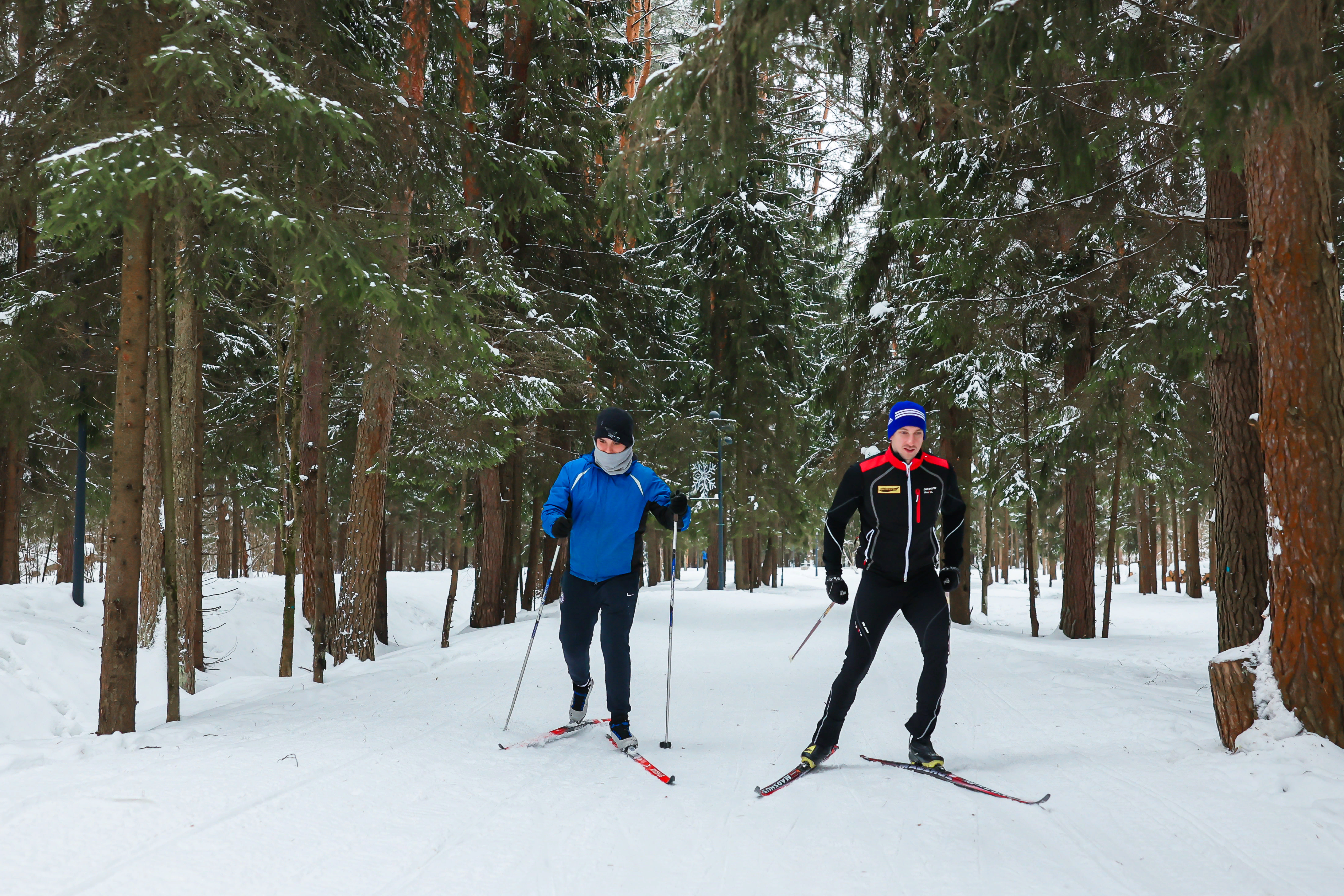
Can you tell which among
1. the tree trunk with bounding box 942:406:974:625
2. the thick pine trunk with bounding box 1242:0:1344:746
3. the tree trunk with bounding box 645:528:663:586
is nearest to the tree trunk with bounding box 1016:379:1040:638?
the tree trunk with bounding box 942:406:974:625

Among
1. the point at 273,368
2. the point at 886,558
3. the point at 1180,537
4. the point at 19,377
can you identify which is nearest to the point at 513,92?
the point at 273,368

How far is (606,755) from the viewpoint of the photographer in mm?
5301

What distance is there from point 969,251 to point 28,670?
11388mm

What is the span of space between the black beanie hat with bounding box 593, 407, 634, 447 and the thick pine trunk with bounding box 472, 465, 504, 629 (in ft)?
33.9

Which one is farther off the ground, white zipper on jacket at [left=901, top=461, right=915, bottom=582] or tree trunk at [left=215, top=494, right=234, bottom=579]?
white zipper on jacket at [left=901, top=461, right=915, bottom=582]

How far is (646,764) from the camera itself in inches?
196

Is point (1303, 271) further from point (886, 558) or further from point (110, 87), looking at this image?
point (110, 87)

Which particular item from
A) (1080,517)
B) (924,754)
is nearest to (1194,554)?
(1080,517)

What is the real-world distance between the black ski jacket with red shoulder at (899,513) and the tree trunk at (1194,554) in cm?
2687

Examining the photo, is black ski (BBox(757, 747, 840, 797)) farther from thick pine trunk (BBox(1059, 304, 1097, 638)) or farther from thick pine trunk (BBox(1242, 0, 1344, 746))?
thick pine trunk (BBox(1059, 304, 1097, 638))

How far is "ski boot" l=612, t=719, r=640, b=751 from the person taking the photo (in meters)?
5.29

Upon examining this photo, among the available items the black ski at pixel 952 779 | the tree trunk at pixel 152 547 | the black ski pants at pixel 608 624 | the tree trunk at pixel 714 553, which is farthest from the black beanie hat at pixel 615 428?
the tree trunk at pixel 714 553

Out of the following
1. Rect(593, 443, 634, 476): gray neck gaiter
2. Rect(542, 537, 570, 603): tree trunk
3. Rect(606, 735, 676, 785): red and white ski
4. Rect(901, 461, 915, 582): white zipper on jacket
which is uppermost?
Rect(593, 443, 634, 476): gray neck gaiter

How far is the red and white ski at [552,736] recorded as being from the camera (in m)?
5.45
